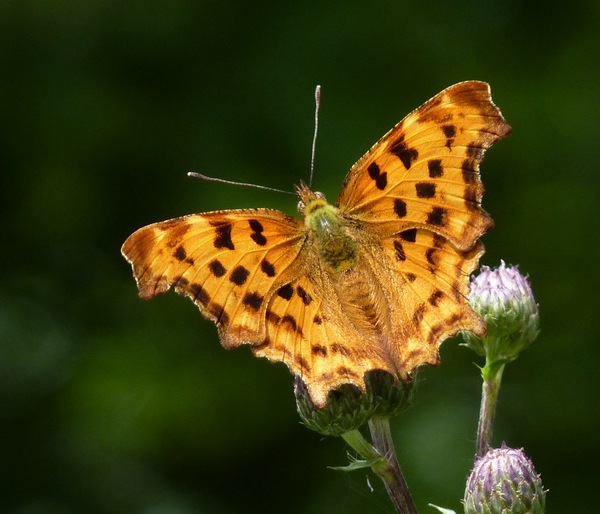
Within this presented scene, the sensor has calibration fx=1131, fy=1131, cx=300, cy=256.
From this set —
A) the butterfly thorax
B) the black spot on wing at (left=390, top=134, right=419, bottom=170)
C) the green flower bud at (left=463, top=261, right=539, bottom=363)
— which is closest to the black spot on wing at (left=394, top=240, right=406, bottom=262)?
the butterfly thorax

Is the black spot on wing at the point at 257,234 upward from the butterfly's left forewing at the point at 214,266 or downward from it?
upward

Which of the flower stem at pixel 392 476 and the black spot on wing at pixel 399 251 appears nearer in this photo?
the flower stem at pixel 392 476

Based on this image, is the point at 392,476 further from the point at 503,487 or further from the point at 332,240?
the point at 332,240

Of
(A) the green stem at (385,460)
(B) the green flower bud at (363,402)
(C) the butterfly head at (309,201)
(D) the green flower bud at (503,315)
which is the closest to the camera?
(A) the green stem at (385,460)

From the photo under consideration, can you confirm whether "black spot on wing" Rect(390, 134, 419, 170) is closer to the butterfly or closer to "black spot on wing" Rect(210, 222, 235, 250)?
the butterfly

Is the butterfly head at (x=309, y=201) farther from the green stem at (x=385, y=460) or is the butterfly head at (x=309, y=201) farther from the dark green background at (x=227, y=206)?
the dark green background at (x=227, y=206)

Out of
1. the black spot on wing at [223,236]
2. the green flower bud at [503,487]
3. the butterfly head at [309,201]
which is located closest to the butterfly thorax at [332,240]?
the butterfly head at [309,201]
